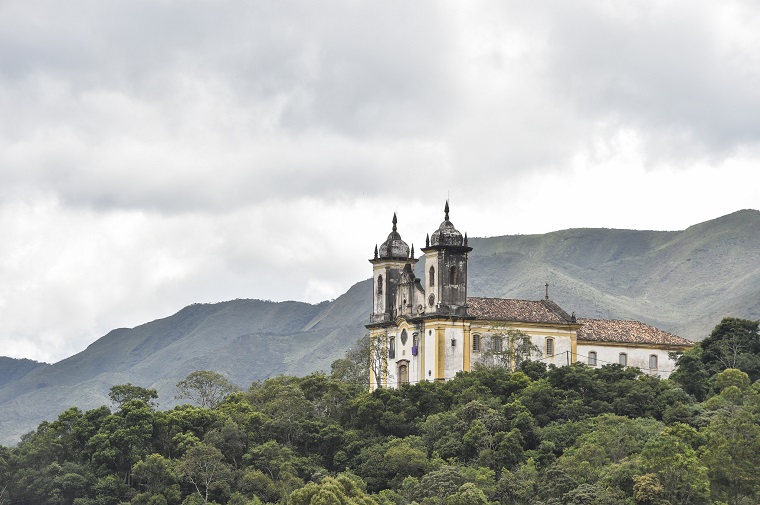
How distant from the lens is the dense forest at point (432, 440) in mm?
71188

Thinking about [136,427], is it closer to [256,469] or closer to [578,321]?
[256,469]

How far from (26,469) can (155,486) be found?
877 centimetres

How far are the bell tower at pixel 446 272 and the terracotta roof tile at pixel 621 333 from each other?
9480 millimetres

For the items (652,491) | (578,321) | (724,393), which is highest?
(578,321)

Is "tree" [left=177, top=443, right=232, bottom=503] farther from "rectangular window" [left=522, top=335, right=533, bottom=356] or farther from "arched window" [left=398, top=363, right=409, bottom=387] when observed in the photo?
"rectangular window" [left=522, top=335, right=533, bottom=356]

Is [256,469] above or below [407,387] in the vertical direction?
below

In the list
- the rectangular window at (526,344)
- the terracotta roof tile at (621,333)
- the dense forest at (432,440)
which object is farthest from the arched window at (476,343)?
the terracotta roof tile at (621,333)

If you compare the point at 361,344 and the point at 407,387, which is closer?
the point at 407,387

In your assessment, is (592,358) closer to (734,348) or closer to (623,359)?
(623,359)

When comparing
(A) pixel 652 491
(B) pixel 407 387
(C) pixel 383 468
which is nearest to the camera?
(A) pixel 652 491

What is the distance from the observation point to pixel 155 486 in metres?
80.0

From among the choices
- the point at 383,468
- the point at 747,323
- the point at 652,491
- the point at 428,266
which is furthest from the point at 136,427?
the point at 747,323

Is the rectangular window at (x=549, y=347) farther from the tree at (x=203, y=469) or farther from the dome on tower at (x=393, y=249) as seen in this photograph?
the tree at (x=203, y=469)

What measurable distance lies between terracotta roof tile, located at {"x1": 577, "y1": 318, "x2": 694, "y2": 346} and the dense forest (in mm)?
5752
